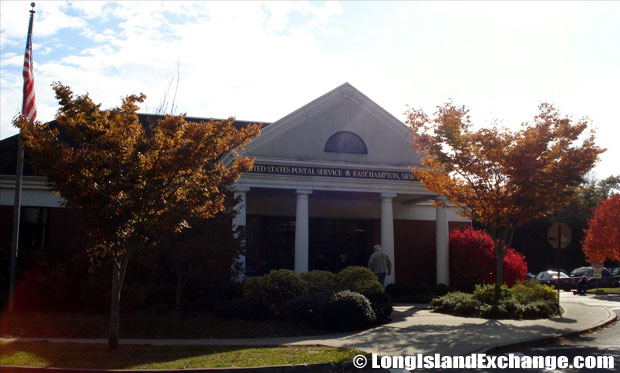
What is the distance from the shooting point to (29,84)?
15039 mm

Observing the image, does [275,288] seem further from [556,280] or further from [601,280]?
[601,280]

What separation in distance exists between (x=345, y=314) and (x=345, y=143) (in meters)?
10.5

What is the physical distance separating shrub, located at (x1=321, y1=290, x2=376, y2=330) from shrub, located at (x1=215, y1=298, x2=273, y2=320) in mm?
2130

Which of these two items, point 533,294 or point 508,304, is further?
point 533,294

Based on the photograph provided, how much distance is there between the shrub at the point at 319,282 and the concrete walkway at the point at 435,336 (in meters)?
2.11

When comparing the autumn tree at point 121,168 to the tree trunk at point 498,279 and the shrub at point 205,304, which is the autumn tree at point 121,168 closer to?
the shrub at point 205,304

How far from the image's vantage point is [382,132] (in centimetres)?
2259

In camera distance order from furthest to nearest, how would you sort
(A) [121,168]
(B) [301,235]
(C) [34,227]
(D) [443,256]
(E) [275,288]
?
(D) [443,256] < (C) [34,227] < (B) [301,235] < (E) [275,288] < (A) [121,168]

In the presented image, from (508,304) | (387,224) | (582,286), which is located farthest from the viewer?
(582,286)

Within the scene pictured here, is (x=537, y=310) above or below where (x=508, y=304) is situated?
below

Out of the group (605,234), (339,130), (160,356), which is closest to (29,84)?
(160,356)

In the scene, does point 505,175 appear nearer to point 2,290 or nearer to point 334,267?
point 334,267

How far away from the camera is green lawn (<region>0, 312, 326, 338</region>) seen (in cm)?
1205

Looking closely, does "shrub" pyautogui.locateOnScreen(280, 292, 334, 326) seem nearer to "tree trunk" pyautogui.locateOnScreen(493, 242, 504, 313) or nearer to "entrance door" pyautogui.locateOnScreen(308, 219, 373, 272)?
"tree trunk" pyautogui.locateOnScreen(493, 242, 504, 313)
